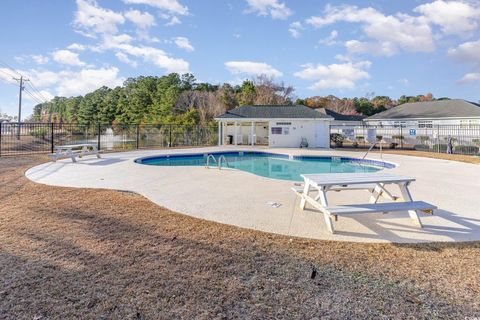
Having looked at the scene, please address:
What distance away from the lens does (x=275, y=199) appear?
214 inches

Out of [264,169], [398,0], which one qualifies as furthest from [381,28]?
[264,169]

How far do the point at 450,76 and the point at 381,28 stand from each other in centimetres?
1766

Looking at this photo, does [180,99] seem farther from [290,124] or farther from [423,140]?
[423,140]

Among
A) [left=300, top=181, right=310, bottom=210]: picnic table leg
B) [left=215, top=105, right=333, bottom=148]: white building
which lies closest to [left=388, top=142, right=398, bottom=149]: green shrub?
[left=215, top=105, right=333, bottom=148]: white building

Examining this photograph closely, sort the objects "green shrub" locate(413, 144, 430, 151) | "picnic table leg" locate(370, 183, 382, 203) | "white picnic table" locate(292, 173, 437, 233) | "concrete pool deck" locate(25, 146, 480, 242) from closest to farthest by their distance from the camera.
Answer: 1. "white picnic table" locate(292, 173, 437, 233)
2. "concrete pool deck" locate(25, 146, 480, 242)
3. "picnic table leg" locate(370, 183, 382, 203)
4. "green shrub" locate(413, 144, 430, 151)

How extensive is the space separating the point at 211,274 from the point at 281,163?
11.3 meters

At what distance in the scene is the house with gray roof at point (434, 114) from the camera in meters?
26.1

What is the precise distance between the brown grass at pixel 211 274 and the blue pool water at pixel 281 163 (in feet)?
24.2

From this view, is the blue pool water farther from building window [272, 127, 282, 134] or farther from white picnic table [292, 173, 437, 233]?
white picnic table [292, 173, 437, 233]

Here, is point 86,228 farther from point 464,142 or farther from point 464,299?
point 464,142

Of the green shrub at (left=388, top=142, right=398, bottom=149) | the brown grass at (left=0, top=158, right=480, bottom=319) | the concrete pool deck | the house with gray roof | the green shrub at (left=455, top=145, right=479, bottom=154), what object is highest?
the house with gray roof

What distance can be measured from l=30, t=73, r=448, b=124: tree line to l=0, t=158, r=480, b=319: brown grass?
Answer: 77.4 ft

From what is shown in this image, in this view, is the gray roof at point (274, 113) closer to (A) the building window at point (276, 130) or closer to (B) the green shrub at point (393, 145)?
(A) the building window at point (276, 130)

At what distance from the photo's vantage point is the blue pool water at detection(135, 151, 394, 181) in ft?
38.8
